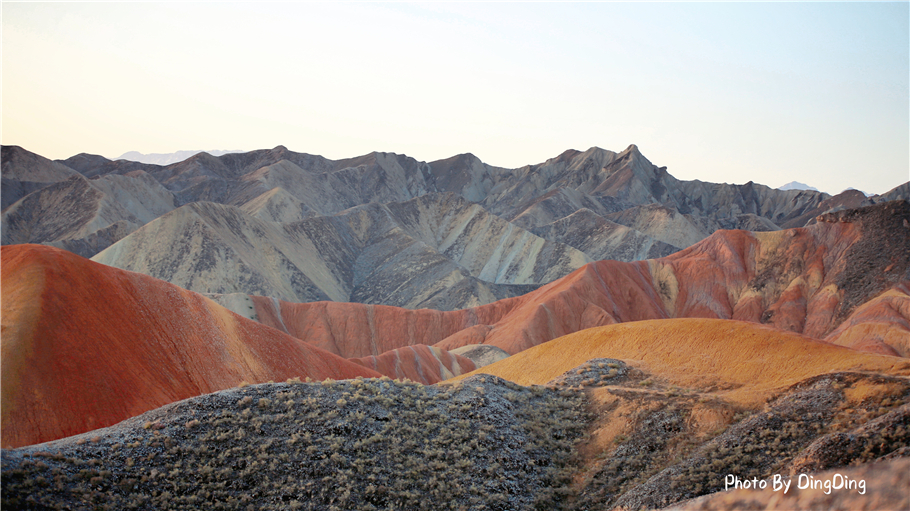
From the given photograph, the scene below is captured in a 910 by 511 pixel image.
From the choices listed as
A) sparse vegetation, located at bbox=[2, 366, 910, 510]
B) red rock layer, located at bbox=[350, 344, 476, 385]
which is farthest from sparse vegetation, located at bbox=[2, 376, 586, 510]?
red rock layer, located at bbox=[350, 344, 476, 385]

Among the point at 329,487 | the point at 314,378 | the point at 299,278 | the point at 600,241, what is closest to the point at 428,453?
the point at 329,487

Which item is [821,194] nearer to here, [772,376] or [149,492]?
[772,376]

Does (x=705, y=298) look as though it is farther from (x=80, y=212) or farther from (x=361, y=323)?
(x=80, y=212)

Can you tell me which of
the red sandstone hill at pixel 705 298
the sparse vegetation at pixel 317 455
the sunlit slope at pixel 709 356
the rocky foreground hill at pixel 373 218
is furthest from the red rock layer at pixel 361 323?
the sparse vegetation at pixel 317 455

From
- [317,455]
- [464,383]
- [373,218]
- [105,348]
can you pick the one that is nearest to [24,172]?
[373,218]

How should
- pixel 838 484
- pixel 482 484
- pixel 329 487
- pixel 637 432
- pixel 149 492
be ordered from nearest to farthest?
pixel 838 484
pixel 149 492
pixel 329 487
pixel 482 484
pixel 637 432

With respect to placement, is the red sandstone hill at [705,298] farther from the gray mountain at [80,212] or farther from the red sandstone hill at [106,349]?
the gray mountain at [80,212]

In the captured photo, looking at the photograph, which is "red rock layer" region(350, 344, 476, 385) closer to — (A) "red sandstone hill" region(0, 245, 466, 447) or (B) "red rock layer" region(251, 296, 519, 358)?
(A) "red sandstone hill" region(0, 245, 466, 447)
